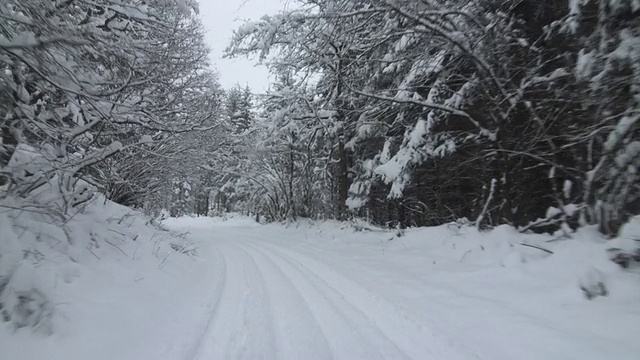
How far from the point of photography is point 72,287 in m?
3.71

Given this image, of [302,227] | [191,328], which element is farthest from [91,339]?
[302,227]

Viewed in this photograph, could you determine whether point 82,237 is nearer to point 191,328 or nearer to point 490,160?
point 191,328

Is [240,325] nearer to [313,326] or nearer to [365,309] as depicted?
[313,326]

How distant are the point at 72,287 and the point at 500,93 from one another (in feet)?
24.2

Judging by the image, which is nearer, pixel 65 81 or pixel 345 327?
pixel 65 81

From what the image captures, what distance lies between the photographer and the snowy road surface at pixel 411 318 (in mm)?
3105

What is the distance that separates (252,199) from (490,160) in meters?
22.0

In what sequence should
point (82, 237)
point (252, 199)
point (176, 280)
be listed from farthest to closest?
1. point (252, 199)
2. point (176, 280)
3. point (82, 237)

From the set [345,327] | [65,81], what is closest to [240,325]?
[345,327]

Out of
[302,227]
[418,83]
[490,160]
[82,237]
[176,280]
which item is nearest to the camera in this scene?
[82,237]

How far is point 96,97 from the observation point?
3.38m

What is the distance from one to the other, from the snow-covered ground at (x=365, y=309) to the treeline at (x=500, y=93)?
107 centimetres

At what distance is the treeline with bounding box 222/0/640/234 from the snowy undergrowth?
4987mm

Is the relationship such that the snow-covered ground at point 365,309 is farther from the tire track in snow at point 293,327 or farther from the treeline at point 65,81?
the treeline at point 65,81
